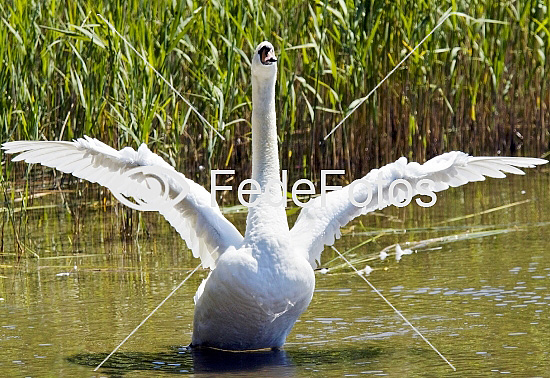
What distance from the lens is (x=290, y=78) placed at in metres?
10.5

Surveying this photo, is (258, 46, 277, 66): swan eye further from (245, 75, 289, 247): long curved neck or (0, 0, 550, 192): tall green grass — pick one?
(0, 0, 550, 192): tall green grass

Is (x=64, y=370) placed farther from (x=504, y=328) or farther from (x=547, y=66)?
(x=547, y=66)

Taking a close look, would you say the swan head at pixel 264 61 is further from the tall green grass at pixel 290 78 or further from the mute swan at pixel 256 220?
the tall green grass at pixel 290 78

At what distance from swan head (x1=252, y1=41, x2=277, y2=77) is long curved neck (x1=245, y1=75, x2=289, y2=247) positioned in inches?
1.8

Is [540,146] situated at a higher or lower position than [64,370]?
higher

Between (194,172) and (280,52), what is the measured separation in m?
1.50

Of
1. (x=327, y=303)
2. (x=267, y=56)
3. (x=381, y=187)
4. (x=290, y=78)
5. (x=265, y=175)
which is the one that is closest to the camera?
(x=267, y=56)

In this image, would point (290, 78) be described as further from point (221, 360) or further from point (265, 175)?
point (221, 360)

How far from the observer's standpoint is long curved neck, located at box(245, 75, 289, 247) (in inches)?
245

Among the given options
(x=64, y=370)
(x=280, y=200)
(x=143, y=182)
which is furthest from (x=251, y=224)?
(x=64, y=370)

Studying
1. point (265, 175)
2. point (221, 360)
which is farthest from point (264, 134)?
point (221, 360)

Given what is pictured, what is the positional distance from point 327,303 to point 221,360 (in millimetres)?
1334

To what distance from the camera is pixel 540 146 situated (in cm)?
1299

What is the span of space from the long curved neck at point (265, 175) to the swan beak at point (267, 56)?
0.48 ft
